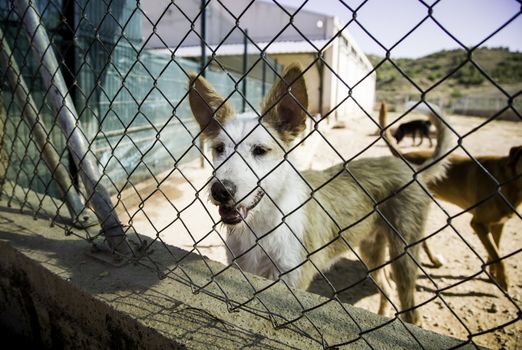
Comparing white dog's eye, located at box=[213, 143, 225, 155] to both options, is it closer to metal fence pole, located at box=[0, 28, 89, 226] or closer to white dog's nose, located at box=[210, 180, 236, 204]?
white dog's nose, located at box=[210, 180, 236, 204]

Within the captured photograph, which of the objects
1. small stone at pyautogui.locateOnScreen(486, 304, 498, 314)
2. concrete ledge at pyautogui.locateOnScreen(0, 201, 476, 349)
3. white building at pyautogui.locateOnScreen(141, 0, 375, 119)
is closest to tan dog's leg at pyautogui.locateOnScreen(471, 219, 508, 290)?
small stone at pyautogui.locateOnScreen(486, 304, 498, 314)

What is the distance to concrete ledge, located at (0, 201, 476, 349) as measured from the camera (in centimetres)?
123

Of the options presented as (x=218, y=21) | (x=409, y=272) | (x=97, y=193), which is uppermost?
(x=218, y=21)

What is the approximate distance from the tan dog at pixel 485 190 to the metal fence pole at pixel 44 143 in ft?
8.60

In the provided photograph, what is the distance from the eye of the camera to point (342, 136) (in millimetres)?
15609

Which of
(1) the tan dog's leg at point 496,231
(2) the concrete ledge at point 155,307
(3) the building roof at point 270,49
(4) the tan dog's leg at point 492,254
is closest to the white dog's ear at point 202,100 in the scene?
(2) the concrete ledge at point 155,307

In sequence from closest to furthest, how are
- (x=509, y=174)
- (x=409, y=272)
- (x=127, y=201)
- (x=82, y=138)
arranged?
(x=82, y=138)
(x=409, y=272)
(x=509, y=174)
(x=127, y=201)

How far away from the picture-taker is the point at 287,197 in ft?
8.37

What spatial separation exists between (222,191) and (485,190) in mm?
3736

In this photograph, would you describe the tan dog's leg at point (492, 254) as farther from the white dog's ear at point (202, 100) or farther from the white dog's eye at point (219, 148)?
the white dog's ear at point (202, 100)

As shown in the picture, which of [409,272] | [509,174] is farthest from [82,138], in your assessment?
[509,174]

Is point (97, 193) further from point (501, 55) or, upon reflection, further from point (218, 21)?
point (501, 55)

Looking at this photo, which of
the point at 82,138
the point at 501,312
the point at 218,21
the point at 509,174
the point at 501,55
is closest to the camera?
the point at 82,138

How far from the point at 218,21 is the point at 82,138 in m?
21.6
